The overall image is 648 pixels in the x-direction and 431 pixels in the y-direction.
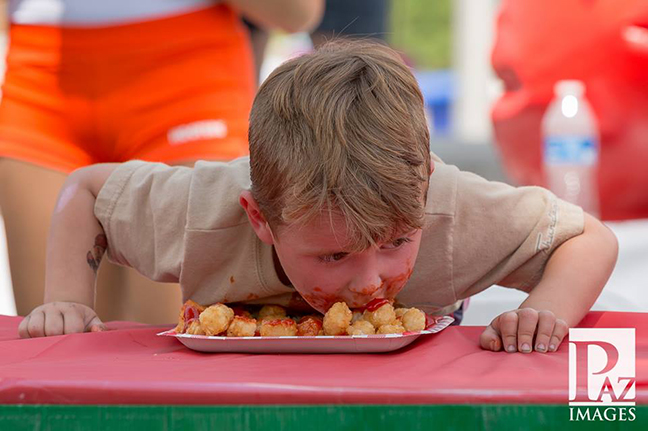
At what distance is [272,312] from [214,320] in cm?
17

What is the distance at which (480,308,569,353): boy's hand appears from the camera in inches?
46.9

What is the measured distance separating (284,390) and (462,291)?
62cm

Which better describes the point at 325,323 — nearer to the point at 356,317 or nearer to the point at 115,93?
the point at 356,317

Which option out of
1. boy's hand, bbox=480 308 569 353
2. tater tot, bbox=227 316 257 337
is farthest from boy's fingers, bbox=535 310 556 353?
tater tot, bbox=227 316 257 337

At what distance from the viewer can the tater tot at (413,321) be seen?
1.26 metres

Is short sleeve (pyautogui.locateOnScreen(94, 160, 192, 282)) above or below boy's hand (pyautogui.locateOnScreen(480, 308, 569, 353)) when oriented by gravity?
above

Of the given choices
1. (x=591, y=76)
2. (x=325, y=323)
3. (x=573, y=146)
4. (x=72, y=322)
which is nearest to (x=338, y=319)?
(x=325, y=323)

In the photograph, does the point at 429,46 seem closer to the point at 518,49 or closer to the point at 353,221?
the point at 518,49

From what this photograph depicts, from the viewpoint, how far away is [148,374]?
1.04 meters

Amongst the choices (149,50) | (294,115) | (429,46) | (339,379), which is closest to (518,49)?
(149,50)

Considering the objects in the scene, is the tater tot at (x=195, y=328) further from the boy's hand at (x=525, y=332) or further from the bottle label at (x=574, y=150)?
the bottle label at (x=574, y=150)

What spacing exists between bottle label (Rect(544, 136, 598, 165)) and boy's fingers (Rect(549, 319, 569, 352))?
1.95 meters

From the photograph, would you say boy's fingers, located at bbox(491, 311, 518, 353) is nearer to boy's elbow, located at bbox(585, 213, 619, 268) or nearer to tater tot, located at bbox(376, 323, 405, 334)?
tater tot, located at bbox(376, 323, 405, 334)

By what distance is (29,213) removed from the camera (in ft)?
6.25
